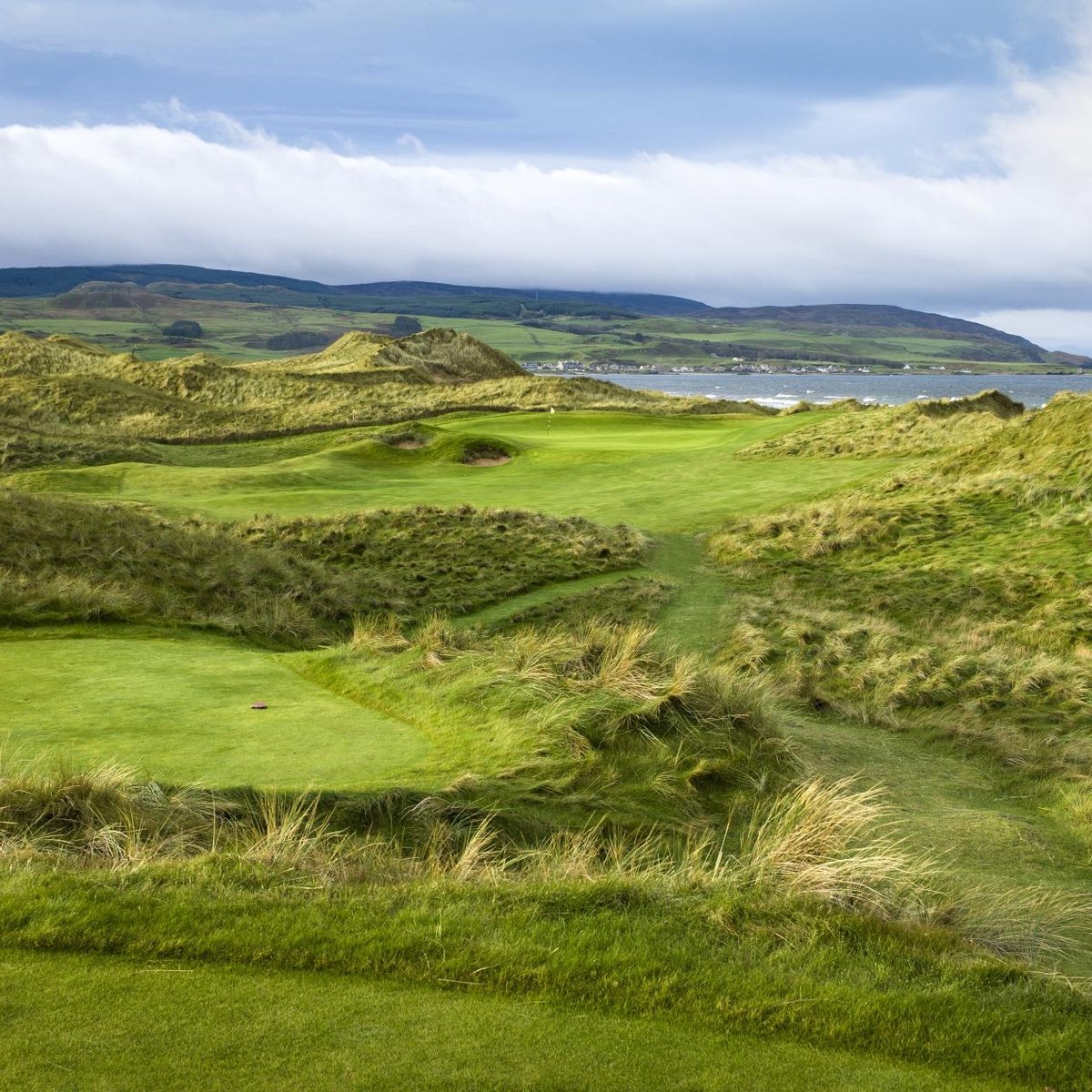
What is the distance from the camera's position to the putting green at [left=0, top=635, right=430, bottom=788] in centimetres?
861

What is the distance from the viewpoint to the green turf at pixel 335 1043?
4.56 m

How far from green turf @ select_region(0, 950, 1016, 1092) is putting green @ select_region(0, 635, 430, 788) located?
2862 millimetres

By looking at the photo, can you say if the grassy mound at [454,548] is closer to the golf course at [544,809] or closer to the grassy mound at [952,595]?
the golf course at [544,809]

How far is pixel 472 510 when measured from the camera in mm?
28219

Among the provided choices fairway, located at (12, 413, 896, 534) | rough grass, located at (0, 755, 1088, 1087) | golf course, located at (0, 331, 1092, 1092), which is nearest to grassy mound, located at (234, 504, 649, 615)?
golf course, located at (0, 331, 1092, 1092)

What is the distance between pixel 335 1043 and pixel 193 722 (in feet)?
17.8

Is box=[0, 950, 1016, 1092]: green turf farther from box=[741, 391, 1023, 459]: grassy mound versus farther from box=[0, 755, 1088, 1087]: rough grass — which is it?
box=[741, 391, 1023, 459]: grassy mound

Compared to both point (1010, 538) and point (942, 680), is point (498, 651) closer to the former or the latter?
point (942, 680)

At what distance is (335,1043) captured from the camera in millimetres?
4852

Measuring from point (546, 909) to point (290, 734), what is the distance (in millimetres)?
3817

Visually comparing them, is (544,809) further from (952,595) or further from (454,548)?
(454,548)

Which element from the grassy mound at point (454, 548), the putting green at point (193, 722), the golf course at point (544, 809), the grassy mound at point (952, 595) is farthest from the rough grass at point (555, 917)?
the grassy mound at point (454, 548)

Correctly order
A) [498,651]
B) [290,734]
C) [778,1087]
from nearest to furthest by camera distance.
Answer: [778,1087] < [290,734] < [498,651]

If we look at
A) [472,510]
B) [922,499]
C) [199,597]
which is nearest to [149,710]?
[199,597]
